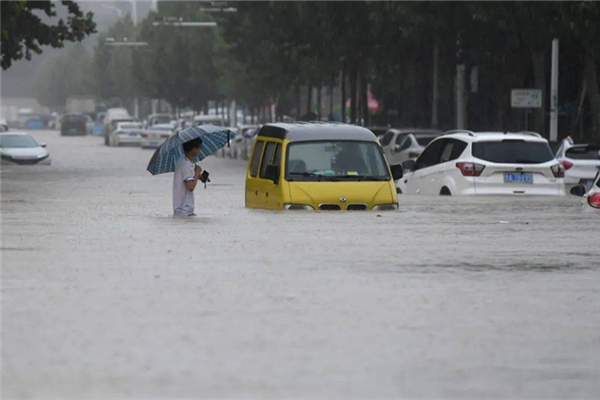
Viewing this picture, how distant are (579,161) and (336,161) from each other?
13703mm

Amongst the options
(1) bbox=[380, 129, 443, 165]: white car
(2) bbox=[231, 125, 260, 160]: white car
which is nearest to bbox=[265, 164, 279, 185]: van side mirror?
(1) bbox=[380, 129, 443, 165]: white car

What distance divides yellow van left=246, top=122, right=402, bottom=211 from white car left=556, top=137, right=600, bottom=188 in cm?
1264

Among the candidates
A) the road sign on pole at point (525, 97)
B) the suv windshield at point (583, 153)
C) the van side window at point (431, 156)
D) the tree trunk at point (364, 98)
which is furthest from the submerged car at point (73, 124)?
the van side window at point (431, 156)

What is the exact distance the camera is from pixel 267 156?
24031 millimetres

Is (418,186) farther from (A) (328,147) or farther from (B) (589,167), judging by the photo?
(B) (589,167)

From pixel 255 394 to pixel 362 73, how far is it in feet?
180

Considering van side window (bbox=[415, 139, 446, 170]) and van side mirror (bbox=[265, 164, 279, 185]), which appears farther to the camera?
van side window (bbox=[415, 139, 446, 170])

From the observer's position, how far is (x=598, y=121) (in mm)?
47125

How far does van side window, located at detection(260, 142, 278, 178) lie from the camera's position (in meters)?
23.8

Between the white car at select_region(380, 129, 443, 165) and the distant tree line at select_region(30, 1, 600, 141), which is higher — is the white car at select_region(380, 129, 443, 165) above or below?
below

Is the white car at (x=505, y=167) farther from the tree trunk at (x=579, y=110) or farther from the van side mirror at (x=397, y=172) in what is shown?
the tree trunk at (x=579, y=110)

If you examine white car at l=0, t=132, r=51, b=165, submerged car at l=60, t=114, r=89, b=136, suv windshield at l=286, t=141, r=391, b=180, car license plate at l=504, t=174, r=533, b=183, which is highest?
suv windshield at l=286, t=141, r=391, b=180

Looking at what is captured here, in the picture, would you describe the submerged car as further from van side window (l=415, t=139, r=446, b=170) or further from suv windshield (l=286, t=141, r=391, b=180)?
suv windshield (l=286, t=141, r=391, b=180)

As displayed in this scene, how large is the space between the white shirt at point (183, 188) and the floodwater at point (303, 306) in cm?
27
